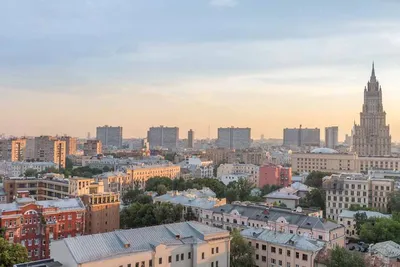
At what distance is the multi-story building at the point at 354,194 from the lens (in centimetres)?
4941

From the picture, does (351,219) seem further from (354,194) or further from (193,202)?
(193,202)

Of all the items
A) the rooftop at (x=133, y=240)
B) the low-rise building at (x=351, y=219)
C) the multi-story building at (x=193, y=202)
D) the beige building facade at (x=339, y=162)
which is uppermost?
the beige building facade at (x=339, y=162)

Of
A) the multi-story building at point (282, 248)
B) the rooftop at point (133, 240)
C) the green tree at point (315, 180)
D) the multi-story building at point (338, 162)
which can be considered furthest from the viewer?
the multi-story building at point (338, 162)

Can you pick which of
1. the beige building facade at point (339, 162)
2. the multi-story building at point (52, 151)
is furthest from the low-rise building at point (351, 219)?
the multi-story building at point (52, 151)

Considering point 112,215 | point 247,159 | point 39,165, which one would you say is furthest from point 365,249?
point 247,159

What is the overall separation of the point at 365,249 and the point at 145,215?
704 inches

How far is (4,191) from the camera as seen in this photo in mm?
46781

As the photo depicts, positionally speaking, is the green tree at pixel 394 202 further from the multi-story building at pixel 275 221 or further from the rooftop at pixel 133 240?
the rooftop at pixel 133 240

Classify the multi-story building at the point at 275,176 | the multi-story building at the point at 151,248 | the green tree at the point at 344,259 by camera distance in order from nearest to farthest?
the multi-story building at the point at 151,248
the green tree at the point at 344,259
the multi-story building at the point at 275,176

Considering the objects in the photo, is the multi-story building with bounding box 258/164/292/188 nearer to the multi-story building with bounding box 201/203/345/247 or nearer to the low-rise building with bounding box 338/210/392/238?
the low-rise building with bounding box 338/210/392/238

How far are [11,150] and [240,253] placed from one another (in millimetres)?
97461

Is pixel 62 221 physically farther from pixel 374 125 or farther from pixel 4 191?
pixel 374 125

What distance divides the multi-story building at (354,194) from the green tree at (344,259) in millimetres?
25783

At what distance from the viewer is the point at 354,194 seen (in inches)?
1948
